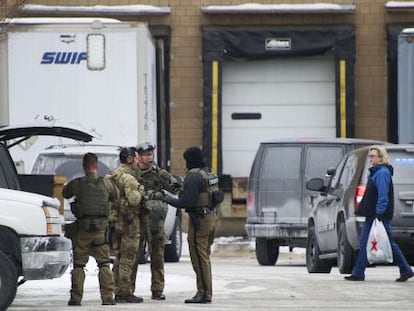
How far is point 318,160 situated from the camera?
75.9 feet

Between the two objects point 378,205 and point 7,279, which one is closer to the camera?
point 7,279

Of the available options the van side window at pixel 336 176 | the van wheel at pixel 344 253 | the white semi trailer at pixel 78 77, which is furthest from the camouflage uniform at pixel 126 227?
the white semi trailer at pixel 78 77

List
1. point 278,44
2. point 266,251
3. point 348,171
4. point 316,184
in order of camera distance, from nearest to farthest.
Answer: point 348,171 < point 316,184 < point 266,251 < point 278,44

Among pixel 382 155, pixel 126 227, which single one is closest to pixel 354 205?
pixel 382 155

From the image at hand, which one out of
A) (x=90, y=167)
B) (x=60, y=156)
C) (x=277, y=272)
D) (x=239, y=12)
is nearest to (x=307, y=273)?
(x=277, y=272)

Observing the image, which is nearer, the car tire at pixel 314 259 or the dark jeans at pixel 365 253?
the dark jeans at pixel 365 253

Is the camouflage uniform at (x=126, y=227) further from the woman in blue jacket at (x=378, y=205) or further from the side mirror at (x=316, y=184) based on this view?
the side mirror at (x=316, y=184)

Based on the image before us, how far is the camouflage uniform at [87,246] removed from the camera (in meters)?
14.5

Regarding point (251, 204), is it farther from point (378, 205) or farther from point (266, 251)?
point (378, 205)

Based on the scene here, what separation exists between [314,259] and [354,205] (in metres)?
2.28

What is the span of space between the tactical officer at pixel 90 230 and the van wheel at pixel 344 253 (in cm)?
468

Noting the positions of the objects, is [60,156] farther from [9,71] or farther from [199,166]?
[199,166]

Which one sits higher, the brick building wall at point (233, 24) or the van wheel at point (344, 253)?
the brick building wall at point (233, 24)

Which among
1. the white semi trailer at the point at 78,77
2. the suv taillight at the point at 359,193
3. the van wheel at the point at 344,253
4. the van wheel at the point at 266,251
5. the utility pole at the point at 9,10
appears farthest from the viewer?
the white semi trailer at the point at 78,77
